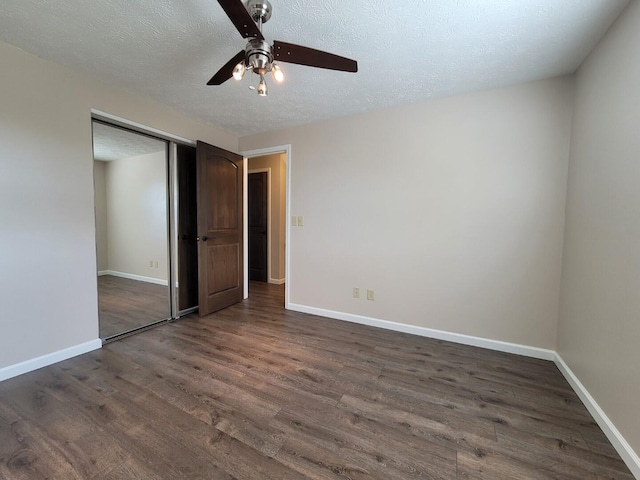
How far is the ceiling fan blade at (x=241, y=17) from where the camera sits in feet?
3.50

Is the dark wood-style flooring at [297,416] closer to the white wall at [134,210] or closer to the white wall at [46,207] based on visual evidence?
the white wall at [46,207]

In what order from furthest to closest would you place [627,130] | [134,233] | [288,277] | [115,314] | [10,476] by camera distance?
[134,233], [288,277], [115,314], [627,130], [10,476]

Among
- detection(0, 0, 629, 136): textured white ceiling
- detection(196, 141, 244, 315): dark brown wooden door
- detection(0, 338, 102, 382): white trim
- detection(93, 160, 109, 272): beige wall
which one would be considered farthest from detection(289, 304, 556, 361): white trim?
detection(93, 160, 109, 272): beige wall

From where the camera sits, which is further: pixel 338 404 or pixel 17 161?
pixel 17 161

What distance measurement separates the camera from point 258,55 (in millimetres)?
1369

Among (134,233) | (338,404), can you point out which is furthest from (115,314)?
(338,404)

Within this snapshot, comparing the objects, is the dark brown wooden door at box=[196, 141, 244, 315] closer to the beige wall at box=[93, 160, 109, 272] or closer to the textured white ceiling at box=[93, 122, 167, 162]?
the textured white ceiling at box=[93, 122, 167, 162]

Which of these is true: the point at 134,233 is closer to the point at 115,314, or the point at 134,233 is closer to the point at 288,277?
the point at 115,314

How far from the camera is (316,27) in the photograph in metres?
1.59

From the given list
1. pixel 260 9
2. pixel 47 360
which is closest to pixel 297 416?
pixel 47 360

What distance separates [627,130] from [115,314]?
15.3 ft

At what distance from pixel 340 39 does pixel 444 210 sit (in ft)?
5.67

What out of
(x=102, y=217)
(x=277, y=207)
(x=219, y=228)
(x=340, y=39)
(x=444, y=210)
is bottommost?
(x=219, y=228)

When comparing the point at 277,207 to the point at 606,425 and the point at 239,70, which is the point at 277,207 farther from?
the point at 606,425
